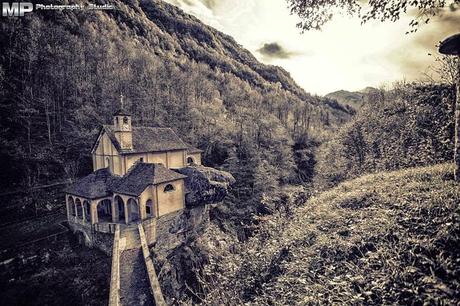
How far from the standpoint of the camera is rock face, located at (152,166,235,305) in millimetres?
16422

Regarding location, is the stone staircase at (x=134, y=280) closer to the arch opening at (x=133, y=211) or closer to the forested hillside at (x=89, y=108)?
the arch opening at (x=133, y=211)

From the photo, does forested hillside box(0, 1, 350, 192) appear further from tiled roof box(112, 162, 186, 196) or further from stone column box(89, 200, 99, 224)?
tiled roof box(112, 162, 186, 196)

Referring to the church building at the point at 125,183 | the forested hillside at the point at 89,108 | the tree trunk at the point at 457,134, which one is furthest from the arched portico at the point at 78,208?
the tree trunk at the point at 457,134

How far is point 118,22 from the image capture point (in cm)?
7725

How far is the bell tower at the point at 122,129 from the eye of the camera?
813 inches

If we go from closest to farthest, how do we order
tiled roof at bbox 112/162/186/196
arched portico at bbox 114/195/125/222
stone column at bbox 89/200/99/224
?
stone column at bbox 89/200/99/224, tiled roof at bbox 112/162/186/196, arched portico at bbox 114/195/125/222

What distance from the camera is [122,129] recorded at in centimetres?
2077

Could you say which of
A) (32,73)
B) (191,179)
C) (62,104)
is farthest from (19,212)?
(32,73)

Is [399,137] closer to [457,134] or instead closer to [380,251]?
[457,134]

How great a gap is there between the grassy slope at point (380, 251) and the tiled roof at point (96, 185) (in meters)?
16.7

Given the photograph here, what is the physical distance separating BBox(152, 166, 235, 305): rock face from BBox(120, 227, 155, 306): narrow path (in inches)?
90.9

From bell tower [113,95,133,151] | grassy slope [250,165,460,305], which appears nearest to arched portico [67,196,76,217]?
bell tower [113,95,133,151]

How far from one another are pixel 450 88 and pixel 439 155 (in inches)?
133

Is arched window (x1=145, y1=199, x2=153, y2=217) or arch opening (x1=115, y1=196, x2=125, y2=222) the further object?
arch opening (x1=115, y1=196, x2=125, y2=222)
